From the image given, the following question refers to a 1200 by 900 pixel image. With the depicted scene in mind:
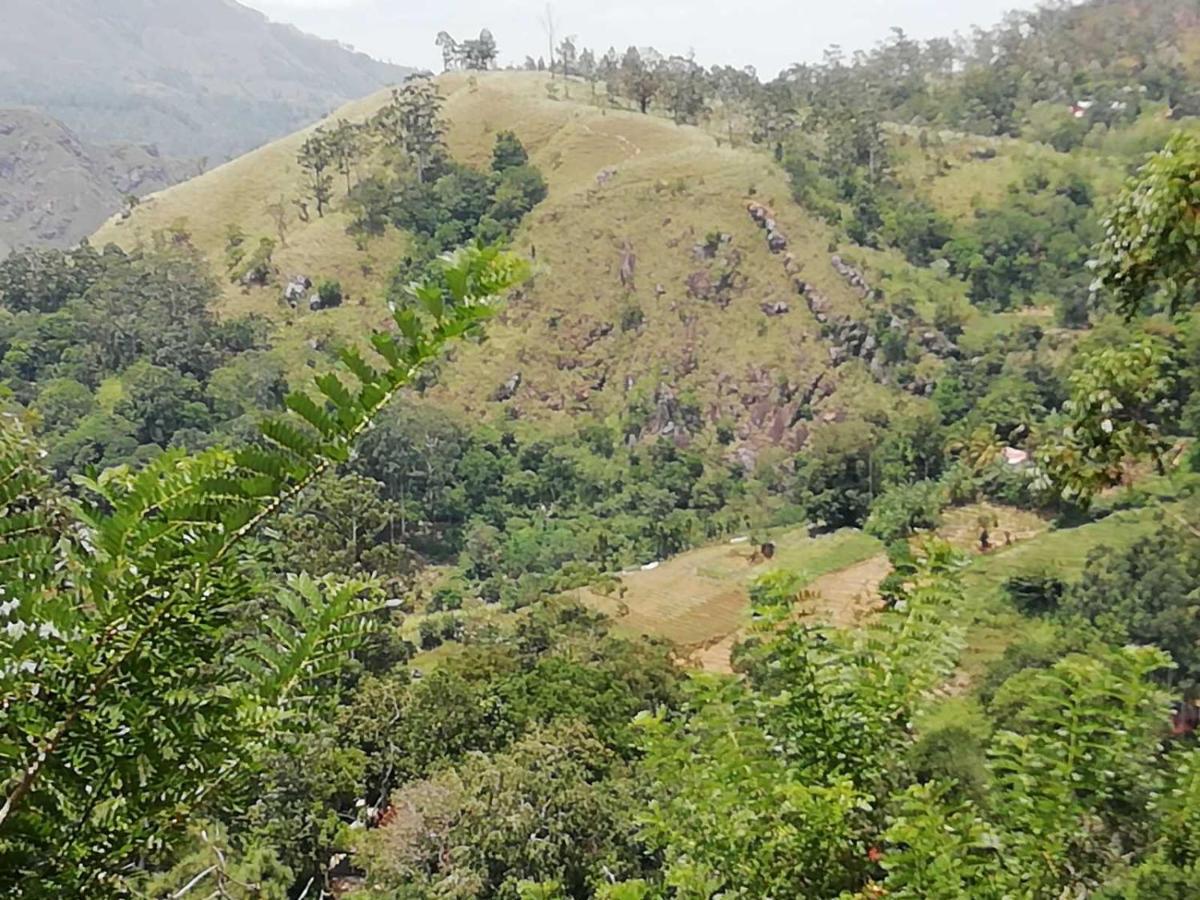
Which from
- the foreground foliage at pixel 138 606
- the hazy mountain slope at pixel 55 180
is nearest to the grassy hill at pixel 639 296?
the foreground foliage at pixel 138 606

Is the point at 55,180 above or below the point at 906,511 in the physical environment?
above

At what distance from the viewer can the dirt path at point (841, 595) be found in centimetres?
2484

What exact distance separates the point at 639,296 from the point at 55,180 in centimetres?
9075

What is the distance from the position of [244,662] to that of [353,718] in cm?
1438

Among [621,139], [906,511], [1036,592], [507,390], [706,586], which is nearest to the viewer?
[1036,592]

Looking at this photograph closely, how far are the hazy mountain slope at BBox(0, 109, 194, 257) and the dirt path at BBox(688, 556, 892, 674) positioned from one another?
328 ft

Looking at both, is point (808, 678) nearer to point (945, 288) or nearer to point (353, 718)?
point (353, 718)

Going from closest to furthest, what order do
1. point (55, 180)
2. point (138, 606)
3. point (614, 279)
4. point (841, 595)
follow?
point (138, 606), point (841, 595), point (614, 279), point (55, 180)

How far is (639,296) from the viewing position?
46.7 m

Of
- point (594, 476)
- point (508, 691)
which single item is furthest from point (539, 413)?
point (508, 691)

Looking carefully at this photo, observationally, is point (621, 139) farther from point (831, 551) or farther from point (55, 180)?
point (55, 180)

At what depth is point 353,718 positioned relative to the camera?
15219 millimetres

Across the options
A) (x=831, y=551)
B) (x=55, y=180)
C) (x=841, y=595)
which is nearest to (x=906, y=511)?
(x=831, y=551)

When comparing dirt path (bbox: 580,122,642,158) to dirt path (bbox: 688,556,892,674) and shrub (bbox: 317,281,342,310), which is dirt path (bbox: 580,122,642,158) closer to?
shrub (bbox: 317,281,342,310)
